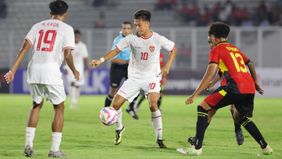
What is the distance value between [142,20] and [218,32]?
1.72 meters

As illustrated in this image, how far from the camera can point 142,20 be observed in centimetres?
1194

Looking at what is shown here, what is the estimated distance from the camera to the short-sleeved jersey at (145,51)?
39.7 ft

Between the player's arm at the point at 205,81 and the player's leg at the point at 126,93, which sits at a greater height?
the player's arm at the point at 205,81

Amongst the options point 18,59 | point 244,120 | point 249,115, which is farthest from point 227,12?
point 18,59

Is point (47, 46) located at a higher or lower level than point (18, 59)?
higher

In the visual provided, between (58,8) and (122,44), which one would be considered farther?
(122,44)

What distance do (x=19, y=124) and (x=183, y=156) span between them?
7.02 metres

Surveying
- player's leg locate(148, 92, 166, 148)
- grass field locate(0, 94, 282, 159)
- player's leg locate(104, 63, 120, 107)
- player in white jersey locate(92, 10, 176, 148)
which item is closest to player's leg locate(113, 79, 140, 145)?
player in white jersey locate(92, 10, 176, 148)

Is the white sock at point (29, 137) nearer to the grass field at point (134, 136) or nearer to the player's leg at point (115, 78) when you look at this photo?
the grass field at point (134, 136)

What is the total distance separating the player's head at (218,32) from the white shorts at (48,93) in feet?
7.64

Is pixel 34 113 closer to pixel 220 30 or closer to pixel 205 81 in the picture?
pixel 205 81

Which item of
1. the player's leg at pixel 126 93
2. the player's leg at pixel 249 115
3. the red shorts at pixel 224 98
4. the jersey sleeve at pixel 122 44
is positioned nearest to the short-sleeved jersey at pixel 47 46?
the jersey sleeve at pixel 122 44

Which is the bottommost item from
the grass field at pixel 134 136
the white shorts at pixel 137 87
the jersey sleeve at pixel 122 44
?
the grass field at pixel 134 136

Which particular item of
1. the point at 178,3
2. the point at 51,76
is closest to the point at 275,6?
the point at 178,3
